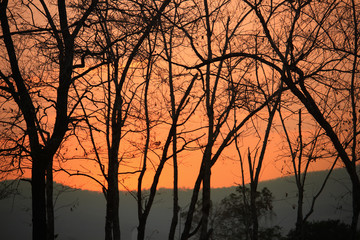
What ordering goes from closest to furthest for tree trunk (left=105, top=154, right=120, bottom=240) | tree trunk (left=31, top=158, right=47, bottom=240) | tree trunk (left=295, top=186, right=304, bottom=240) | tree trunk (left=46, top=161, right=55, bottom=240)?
tree trunk (left=31, top=158, right=47, bottom=240) < tree trunk (left=105, top=154, right=120, bottom=240) < tree trunk (left=46, top=161, right=55, bottom=240) < tree trunk (left=295, top=186, right=304, bottom=240)

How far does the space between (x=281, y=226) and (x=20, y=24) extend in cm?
3219

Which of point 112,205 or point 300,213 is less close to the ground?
point 112,205

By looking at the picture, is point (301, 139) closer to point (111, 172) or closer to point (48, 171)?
point (111, 172)

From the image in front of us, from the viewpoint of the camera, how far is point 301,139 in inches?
643

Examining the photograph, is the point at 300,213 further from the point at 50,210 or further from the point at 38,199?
the point at 38,199

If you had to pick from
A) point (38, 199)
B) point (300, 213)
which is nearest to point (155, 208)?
point (300, 213)

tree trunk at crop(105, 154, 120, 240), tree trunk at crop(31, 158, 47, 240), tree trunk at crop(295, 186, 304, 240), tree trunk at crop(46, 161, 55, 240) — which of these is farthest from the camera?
tree trunk at crop(295, 186, 304, 240)

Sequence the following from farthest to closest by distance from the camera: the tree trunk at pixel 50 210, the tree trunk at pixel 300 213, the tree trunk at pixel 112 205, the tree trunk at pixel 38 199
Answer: the tree trunk at pixel 300 213 < the tree trunk at pixel 50 210 < the tree trunk at pixel 112 205 < the tree trunk at pixel 38 199

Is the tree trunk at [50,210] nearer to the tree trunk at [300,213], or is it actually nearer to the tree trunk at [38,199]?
the tree trunk at [38,199]

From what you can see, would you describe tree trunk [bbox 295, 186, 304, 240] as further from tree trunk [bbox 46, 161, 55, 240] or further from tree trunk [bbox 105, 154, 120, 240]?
tree trunk [bbox 46, 161, 55, 240]

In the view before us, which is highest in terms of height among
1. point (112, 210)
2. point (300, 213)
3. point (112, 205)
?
point (112, 205)

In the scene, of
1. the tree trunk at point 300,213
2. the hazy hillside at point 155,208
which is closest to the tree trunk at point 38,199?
the hazy hillside at point 155,208

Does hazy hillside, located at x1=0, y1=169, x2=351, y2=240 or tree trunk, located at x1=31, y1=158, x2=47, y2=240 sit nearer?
tree trunk, located at x1=31, y1=158, x2=47, y2=240

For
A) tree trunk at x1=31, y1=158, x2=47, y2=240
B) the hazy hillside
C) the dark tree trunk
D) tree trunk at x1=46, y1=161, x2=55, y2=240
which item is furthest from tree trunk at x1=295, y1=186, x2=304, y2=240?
tree trunk at x1=31, y1=158, x2=47, y2=240
